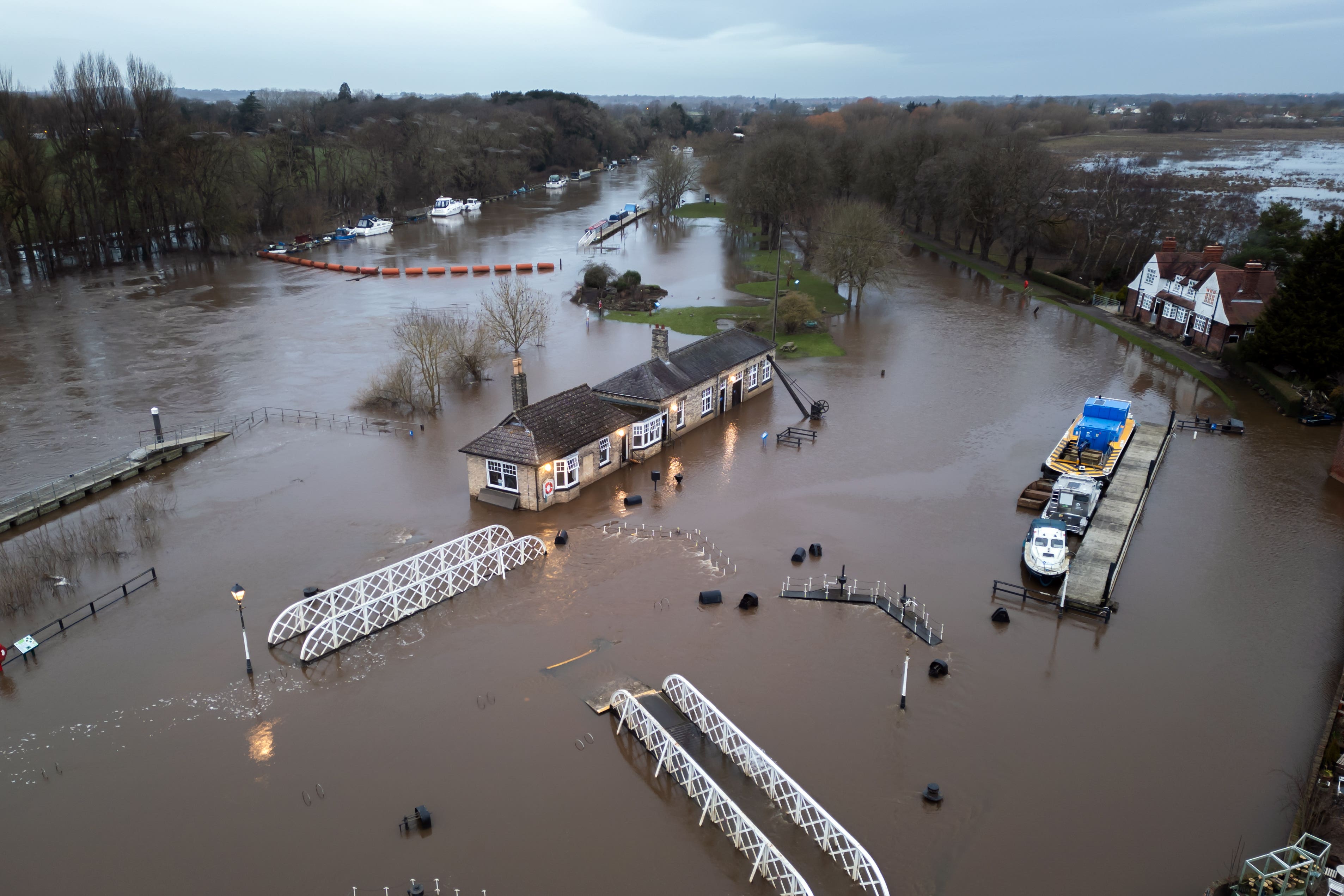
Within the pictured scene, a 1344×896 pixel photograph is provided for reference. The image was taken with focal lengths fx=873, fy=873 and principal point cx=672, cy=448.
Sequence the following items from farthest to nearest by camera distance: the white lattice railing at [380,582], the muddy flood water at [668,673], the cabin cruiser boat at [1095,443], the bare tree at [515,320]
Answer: the bare tree at [515,320] < the cabin cruiser boat at [1095,443] < the white lattice railing at [380,582] < the muddy flood water at [668,673]

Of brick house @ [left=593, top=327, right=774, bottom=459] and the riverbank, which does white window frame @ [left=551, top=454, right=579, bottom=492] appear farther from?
the riverbank

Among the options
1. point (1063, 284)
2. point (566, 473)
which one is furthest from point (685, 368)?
point (1063, 284)

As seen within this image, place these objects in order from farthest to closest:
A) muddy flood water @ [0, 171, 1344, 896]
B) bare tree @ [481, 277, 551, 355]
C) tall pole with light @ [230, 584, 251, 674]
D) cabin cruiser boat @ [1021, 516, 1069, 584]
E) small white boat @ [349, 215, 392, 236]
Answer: small white boat @ [349, 215, 392, 236], bare tree @ [481, 277, 551, 355], cabin cruiser boat @ [1021, 516, 1069, 584], tall pole with light @ [230, 584, 251, 674], muddy flood water @ [0, 171, 1344, 896]

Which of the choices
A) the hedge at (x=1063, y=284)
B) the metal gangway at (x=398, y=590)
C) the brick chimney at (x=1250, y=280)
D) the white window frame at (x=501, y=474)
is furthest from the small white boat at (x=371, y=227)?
the brick chimney at (x=1250, y=280)

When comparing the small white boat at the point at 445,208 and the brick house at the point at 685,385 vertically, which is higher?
the small white boat at the point at 445,208

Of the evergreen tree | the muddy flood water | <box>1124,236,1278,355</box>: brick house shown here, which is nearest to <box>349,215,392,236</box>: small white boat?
the muddy flood water

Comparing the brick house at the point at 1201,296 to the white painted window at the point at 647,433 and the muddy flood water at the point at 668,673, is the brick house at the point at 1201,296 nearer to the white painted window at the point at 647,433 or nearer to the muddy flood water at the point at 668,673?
the muddy flood water at the point at 668,673

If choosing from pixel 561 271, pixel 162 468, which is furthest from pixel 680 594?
pixel 561 271
